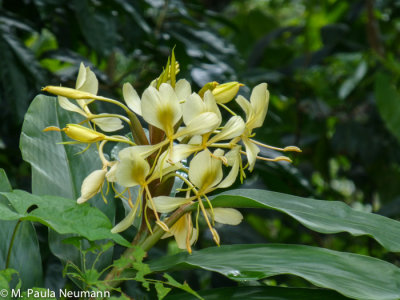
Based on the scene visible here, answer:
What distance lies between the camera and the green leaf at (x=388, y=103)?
4.95ft

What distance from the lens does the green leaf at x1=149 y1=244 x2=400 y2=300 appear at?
0.40 metres

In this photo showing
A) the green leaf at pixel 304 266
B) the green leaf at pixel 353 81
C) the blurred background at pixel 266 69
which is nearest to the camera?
the green leaf at pixel 304 266

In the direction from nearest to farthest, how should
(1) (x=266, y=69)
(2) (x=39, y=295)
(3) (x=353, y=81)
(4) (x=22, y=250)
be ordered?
(2) (x=39, y=295)
(4) (x=22, y=250)
(1) (x=266, y=69)
(3) (x=353, y=81)

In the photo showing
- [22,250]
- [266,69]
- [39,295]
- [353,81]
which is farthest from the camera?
[353,81]

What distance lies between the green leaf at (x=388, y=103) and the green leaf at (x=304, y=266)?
1124 millimetres

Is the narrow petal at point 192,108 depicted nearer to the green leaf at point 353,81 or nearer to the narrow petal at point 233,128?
the narrow petal at point 233,128

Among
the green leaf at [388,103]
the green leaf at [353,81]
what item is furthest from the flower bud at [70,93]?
the green leaf at [353,81]

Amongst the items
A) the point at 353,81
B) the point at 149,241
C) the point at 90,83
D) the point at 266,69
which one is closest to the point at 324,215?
the point at 149,241

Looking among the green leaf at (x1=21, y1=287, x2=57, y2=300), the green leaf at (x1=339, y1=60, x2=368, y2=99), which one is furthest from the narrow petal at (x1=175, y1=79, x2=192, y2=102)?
the green leaf at (x1=339, y1=60, x2=368, y2=99)

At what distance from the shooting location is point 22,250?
523mm

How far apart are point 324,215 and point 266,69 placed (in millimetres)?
1105

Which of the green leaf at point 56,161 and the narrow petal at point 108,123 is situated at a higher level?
the narrow petal at point 108,123

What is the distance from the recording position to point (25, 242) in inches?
20.8

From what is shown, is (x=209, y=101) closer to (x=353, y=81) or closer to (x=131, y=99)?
(x=131, y=99)
